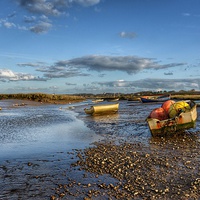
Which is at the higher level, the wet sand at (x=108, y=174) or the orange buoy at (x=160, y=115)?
the orange buoy at (x=160, y=115)

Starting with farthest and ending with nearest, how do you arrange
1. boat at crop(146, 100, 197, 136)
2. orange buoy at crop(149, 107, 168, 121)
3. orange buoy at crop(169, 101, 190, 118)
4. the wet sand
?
orange buoy at crop(149, 107, 168, 121), orange buoy at crop(169, 101, 190, 118), boat at crop(146, 100, 197, 136), the wet sand

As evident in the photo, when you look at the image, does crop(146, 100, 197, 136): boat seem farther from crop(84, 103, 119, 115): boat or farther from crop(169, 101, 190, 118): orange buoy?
crop(84, 103, 119, 115): boat

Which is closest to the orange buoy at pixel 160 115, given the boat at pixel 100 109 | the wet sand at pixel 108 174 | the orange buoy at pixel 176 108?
the orange buoy at pixel 176 108

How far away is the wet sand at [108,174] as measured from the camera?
26.4ft

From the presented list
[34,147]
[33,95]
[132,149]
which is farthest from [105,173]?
[33,95]

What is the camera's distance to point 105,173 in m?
10.0

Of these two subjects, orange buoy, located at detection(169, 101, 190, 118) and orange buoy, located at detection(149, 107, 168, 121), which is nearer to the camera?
orange buoy, located at detection(169, 101, 190, 118)

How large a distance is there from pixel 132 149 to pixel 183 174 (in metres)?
4.82

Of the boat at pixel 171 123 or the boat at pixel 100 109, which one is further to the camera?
the boat at pixel 100 109

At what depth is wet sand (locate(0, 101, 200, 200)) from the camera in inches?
317

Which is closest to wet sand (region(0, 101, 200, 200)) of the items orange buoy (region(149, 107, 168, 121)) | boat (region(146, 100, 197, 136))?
boat (region(146, 100, 197, 136))

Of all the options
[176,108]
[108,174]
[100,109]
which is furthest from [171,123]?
[100,109]

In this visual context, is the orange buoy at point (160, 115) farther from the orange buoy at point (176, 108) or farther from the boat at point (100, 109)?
the boat at point (100, 109)

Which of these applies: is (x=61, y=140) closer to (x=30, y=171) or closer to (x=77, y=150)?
(x=77, y=150)
